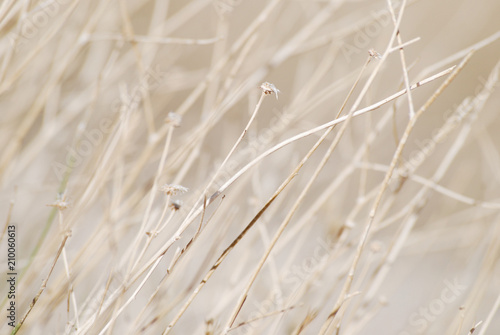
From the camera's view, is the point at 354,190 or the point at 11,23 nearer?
the point at 11,23

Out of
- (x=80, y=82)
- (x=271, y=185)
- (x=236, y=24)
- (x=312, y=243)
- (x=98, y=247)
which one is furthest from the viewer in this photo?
(x=236, y=24)

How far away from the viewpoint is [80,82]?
4.43ft

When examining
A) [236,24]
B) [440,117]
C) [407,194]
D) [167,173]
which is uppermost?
[236,24]

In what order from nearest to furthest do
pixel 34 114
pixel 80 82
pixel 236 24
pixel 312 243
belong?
pixel 34 114
pixel 80 82
pixel 312 243
pixel 236 24

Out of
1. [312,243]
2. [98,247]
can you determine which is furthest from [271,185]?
[312,243]

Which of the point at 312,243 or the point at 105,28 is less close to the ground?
the point at 105,28

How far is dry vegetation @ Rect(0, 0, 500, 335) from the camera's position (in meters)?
0.57

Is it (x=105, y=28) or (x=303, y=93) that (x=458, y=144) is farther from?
(x=105, y=28)

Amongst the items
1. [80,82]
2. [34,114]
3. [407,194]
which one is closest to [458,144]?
[34,114]

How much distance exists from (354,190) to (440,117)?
26.2 inches

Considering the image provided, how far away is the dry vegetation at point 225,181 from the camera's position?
57cm

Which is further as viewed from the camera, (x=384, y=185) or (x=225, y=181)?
(x=225, y=181)

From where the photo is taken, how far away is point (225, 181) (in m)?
1.05

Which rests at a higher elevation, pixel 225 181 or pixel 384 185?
pixel 225 181
